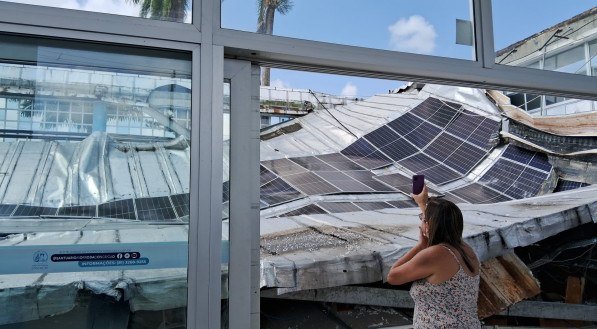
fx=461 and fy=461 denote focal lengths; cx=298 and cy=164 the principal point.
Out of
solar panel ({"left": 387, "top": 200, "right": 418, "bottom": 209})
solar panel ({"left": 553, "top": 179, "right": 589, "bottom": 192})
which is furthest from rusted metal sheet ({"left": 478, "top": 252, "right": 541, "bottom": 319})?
solar panel ({"left": 553, "top": 179, "right": 589, "bottom": 192})

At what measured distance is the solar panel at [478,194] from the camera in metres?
7.15

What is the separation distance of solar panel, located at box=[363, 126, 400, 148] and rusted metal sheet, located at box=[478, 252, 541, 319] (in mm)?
4087

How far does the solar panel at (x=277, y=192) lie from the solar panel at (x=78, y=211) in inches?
197

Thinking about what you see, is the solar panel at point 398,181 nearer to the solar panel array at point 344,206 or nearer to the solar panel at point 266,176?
the solar panel array at point 344,206

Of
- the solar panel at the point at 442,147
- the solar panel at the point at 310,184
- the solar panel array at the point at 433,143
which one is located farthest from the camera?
the solar panel at the point at 442,147

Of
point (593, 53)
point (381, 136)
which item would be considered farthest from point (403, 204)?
point (593, 53)

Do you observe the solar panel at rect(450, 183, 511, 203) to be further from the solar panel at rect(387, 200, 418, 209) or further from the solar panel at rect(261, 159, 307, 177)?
the solar panel at rect(261, 159, 307, 177)

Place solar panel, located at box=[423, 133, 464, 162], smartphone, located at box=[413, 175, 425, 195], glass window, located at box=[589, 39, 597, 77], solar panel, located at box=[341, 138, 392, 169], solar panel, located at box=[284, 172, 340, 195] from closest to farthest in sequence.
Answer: glass window, located at box=[589, 39, 597, 77] < smartphone, located at box=[413, 175, 425, 195] < solar panel, located at box=[284, 172, 340, 195] < solar panel, located at box=[341, 138, 392, 169] < solar panel, located at box=[423, 133, 464, 162]

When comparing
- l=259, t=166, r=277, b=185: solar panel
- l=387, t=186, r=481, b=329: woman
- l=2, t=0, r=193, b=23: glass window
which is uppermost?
l=2, t=0, r=193, b=23: glass window

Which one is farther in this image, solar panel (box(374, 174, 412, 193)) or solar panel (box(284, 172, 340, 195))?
solar panel (box(374, 174, 412, 193))

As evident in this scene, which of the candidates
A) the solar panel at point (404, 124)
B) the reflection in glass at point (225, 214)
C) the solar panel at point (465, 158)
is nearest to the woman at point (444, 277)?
the reflection in glass at point (225, 214)

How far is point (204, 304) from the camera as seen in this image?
4.00 ft

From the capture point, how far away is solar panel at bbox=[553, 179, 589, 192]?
7.24 meters

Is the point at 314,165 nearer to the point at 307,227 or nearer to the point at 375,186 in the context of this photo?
the point at 375,186
